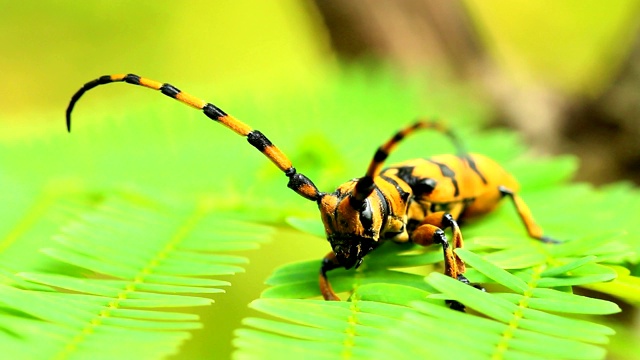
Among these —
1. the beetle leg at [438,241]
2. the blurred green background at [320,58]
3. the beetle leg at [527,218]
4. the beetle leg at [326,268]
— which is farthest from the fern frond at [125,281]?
the beetle leg at [527,218]

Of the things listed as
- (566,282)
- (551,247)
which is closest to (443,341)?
(566,282)

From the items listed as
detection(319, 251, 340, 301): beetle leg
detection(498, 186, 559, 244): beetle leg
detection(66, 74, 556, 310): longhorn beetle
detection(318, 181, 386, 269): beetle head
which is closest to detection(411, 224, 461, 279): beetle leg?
detection(66, 74, 556, 310): longhorn beetle

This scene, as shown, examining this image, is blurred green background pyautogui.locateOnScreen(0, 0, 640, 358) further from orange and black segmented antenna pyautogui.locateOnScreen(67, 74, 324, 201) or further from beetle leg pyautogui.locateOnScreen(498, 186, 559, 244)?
beetle leg pyautogui.locateOnScreen(498, 186, 559, 244)

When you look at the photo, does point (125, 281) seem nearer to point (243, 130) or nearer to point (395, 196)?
point (243, 130)

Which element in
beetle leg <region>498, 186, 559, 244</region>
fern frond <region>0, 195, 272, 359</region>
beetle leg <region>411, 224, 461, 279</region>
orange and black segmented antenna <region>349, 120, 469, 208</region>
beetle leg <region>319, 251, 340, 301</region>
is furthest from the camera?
beetle leg <region>498, 186, 559, 244</region>

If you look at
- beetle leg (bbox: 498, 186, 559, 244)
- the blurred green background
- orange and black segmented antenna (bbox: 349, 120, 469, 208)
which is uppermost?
the blurred green background

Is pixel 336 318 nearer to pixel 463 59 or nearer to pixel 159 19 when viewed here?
pixel 463 59
